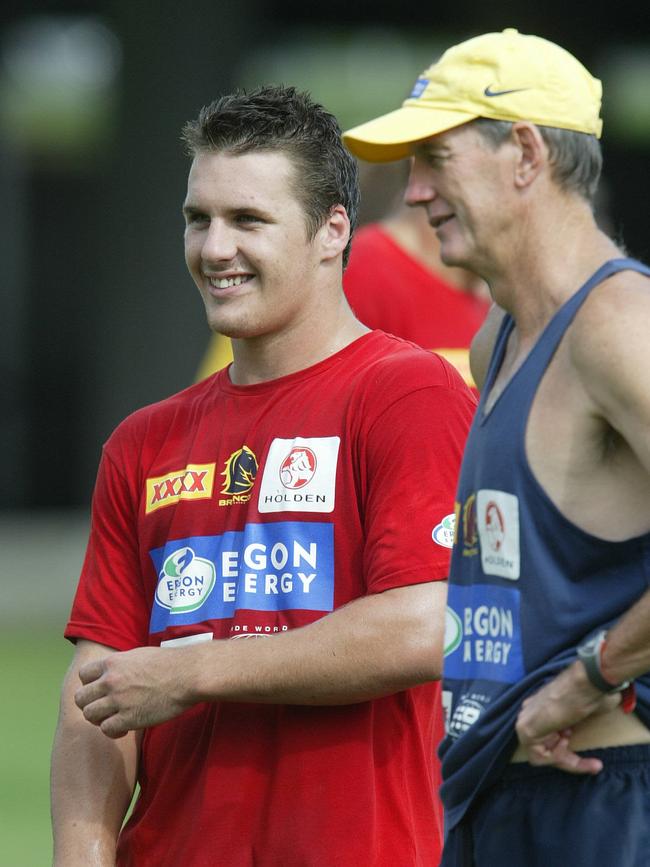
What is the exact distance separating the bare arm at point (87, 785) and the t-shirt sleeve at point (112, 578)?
0.15 feet

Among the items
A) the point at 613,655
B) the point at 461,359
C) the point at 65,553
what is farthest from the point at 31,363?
the point at 613,655

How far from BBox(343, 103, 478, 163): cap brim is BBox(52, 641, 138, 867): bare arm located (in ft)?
4.15

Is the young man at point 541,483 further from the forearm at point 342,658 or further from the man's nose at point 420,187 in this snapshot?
the forearm at point 342,658

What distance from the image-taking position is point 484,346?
141 inches

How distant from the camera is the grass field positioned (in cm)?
800

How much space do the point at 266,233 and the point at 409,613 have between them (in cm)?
91

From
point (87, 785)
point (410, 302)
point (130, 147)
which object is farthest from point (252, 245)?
point (130, 147)

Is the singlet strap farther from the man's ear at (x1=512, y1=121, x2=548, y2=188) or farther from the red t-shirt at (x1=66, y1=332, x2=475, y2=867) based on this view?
the red t-shirt at (x1=66, y1=332, x2=475, y2=867)

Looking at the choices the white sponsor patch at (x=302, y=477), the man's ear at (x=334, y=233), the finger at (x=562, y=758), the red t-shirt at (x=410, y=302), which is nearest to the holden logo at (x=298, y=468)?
the white sponsor patch at (x=302, y=477)

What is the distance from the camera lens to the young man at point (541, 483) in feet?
9.43

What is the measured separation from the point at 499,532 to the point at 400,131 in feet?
2.39

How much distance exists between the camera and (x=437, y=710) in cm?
382

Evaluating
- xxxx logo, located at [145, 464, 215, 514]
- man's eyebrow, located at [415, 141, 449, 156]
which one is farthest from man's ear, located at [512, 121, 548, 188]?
xxxx logo, located at [145, 464, 215, 514]

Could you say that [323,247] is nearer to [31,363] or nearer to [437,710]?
[437,710]
